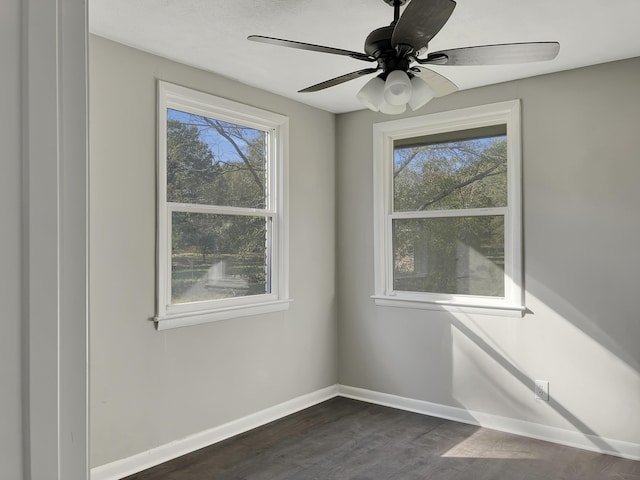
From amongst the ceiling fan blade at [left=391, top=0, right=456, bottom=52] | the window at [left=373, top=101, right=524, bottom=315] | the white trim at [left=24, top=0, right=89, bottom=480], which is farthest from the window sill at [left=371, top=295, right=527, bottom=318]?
the white trim at [left=24, top=0, right=89, bottom=480]

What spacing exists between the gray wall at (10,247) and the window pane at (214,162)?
2.95 m

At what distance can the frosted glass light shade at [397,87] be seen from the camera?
2211mm

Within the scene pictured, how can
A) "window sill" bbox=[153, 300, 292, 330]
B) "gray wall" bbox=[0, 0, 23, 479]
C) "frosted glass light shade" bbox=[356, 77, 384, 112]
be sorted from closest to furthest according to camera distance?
"gray wall" bbox=[0, 0, 23, 479], "frosted glass light shade" bbox=[356, 77, 384, 112], "window sill" bbox=[153, 300, 292, 330]

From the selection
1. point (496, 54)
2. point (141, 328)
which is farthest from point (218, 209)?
point (496, 54)

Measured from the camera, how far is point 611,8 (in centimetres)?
257

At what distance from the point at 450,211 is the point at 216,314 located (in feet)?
6.40

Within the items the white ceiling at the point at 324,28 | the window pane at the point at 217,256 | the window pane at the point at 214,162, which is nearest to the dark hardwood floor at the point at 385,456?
the window pane at the point at 217,256

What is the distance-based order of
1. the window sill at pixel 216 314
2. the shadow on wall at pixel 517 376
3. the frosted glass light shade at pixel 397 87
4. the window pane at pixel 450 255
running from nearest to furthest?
the frosted glass light shade at pixel 397 87, the window sill at pixel 216 314, the shadow on wall at pixel 517 376, the window pane at pixel 450 255

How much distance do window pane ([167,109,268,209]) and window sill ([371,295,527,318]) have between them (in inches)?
52.0

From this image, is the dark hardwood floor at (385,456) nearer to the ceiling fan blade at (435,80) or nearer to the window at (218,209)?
the window at (218,209)

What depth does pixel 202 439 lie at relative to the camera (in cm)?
343

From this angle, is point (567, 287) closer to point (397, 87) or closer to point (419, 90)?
point (419, 90)

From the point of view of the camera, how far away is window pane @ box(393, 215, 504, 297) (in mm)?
3871

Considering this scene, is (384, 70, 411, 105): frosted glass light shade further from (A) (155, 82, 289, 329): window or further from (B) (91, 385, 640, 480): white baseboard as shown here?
(B) (91, 385, 640, 480): white baseboard
